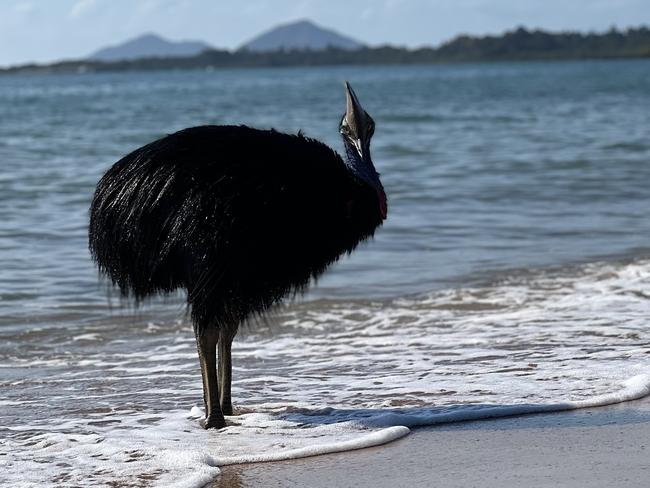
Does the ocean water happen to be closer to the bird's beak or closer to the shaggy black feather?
the shaggy black feather

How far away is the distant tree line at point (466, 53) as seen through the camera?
461ft

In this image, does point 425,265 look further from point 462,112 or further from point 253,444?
point 462,112

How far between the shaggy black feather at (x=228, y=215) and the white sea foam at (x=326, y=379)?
0.56 metres

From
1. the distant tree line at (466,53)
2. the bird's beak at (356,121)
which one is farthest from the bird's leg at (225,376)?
the distant tree line at (466,53)

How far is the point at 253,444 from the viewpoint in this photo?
185 inches

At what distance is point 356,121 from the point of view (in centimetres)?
508

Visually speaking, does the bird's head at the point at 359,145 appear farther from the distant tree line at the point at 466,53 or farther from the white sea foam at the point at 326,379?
the distant tree line at the point at 466,53

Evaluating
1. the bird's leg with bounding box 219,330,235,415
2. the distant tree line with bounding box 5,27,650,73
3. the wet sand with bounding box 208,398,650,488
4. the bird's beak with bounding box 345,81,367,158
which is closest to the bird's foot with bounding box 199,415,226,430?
the bird's leg with bounding box 219,330,235,415

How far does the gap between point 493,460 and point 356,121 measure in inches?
58.2

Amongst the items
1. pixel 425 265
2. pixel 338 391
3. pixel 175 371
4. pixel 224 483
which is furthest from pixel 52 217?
pixel 224 483

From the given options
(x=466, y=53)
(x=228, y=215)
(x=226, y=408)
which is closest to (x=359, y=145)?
(x=228, y=215)

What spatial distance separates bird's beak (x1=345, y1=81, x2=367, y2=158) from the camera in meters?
5.02

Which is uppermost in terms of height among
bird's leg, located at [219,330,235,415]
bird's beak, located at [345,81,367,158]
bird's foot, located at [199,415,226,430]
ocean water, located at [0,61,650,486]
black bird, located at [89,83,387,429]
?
bird's beak, located at [345,81,367,158]

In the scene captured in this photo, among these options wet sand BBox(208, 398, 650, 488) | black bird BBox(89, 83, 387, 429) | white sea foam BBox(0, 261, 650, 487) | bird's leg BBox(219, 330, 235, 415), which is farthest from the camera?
bird's leg BBox(219, 330, 235, 415)
